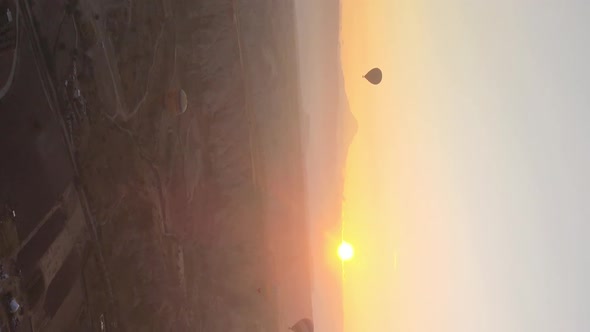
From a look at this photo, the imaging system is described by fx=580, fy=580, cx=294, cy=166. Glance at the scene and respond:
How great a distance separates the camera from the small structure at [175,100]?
8.14 ft

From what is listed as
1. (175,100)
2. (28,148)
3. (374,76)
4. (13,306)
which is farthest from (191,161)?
(374,76)

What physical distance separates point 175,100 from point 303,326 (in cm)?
139

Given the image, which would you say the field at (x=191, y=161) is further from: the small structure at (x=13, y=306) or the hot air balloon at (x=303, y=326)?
Result: the small structure at (x=13, y=306)

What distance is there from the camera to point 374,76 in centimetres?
348

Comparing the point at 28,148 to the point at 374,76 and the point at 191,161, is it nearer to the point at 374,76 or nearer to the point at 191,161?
the point at 191,161

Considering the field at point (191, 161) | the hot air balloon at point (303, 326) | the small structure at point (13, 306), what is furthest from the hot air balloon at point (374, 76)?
the small structure at point (13, 306)

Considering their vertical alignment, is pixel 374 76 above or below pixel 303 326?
above

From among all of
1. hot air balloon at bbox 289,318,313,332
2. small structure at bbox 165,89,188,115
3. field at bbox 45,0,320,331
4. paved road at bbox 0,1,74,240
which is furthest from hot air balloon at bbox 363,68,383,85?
paved road at bbox 0,1,74,240

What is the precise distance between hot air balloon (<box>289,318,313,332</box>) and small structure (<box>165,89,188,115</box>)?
1305 millimetres

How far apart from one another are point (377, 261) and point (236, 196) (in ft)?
4.31

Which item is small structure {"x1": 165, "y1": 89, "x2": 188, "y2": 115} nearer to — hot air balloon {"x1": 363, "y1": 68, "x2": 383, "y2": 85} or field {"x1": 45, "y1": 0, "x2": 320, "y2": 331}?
field {"x1": 45, "y1": 0, "x2": 320, "y2": 331}

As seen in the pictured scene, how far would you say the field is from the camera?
2312 mm

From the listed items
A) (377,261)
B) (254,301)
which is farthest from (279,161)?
(377,261)

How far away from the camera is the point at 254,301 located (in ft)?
9.24
